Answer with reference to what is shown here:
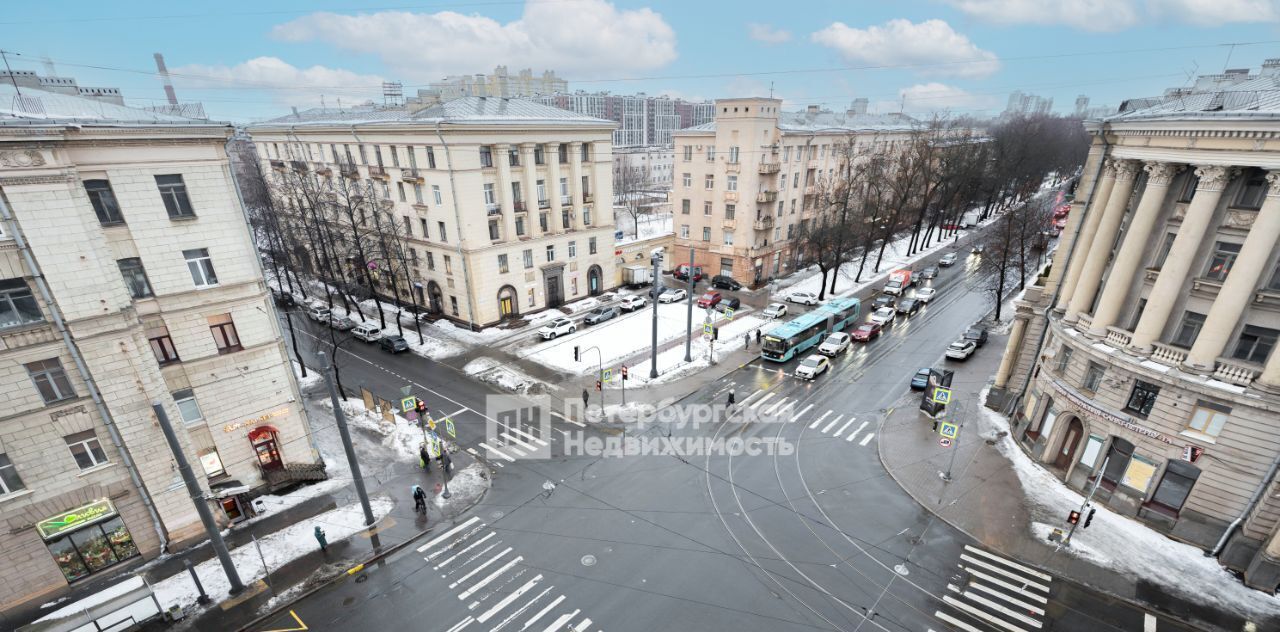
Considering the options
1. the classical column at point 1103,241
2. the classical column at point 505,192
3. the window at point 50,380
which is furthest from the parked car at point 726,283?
the window at point 50,380

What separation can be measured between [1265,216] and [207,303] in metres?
39.3

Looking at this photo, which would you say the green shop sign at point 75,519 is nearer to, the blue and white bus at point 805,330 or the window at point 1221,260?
the blue and white bus at point 805,330

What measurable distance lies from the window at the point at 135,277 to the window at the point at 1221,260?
4089cm

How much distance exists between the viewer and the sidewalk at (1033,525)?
18219mm

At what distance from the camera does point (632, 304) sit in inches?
1953

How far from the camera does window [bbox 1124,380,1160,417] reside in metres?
21.1

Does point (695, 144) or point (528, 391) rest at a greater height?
point (695, 144)

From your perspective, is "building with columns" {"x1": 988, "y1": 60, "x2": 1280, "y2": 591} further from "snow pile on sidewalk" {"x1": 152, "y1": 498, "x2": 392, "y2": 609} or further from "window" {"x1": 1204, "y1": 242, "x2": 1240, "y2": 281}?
"snow pile on sidewalk" {"x1": 152, "y1": 498, "x2": 392, "y2": 609}

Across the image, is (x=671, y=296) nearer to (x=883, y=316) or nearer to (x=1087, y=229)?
(x=883, y=316)

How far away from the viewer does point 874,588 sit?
18.9 meters

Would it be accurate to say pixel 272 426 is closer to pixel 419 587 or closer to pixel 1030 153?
pixel 419 587

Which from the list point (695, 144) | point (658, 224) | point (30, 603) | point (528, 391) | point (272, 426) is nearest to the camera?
point (30, 603)

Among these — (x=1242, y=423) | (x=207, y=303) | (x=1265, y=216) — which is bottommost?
(x=1242, y=423)

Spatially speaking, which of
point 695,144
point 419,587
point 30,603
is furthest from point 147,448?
point 695,144
